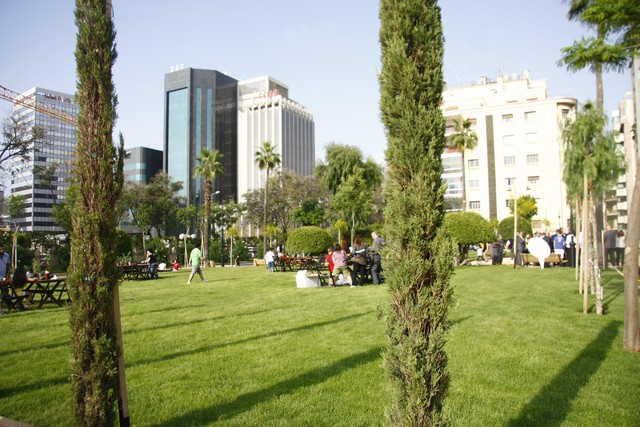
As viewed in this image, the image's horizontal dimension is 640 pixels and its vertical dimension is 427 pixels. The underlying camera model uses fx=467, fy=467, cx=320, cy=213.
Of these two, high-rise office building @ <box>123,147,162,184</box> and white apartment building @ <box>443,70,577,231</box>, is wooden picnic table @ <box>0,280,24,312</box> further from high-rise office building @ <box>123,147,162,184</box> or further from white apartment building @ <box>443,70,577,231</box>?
high-rise office building @ <box>123,147,162,184</box>

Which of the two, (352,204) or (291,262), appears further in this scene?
(352,204)

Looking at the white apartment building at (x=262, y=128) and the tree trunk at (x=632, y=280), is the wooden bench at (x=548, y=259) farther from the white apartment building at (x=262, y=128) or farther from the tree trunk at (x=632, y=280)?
the white apartment building at (x=262, y=128)

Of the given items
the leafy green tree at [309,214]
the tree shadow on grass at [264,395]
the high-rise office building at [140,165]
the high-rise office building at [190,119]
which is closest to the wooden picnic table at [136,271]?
the tree shadow on grass at [264,395]

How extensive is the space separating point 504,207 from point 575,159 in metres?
60.3

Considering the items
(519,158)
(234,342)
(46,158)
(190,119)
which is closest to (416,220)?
(234,342)

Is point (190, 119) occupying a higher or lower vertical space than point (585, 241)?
higher

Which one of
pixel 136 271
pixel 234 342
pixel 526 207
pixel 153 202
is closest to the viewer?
pixel 234 342

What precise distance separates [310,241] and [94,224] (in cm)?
2951

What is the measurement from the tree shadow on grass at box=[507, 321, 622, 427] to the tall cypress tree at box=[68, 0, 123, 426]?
3.81 meters

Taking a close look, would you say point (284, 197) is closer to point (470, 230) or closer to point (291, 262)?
point (291, 262)

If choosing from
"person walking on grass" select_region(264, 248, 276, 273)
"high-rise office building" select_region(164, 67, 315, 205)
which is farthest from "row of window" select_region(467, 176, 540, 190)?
"high-rise office building" select_region(164, 67, 315, 205)

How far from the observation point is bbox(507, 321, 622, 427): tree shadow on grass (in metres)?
4.59

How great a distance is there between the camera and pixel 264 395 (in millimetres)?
5363

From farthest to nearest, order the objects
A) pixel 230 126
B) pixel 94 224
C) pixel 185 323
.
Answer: pixel 230 126
pixel 185 323
pixel 94 224
